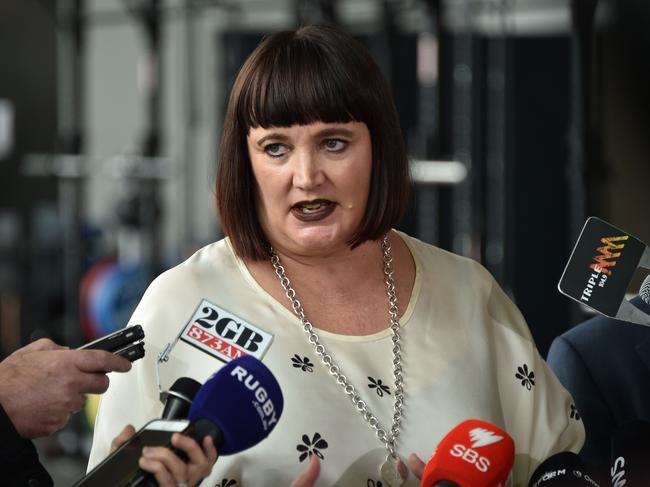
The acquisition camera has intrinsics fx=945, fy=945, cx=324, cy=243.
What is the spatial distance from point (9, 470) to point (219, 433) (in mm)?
350

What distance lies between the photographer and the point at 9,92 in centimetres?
735

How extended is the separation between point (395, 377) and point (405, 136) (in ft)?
10.1

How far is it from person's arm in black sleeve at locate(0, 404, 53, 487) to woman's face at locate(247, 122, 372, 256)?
52 cm

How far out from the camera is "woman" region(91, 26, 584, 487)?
1.49 meters

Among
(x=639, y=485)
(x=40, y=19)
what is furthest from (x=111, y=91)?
(x=639, y=485)

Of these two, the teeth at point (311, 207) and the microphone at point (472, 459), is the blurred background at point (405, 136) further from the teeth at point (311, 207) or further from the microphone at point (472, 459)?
the microphone at point (472, 459)

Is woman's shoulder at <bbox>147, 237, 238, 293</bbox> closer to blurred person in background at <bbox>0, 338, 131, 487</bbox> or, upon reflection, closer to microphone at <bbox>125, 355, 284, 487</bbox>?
blurred person in background at <bbox>0, 338, 131, 487</bbox>

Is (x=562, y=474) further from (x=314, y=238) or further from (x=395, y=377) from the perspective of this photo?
(x=314, y=238)

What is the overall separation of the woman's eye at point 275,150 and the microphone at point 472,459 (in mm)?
528

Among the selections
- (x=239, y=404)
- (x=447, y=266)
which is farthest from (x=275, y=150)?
(x=239, y=404)

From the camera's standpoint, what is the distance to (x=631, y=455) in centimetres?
135

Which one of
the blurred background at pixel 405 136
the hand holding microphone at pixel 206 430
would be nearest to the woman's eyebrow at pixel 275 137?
the hand holding microphone at pixel 206 430

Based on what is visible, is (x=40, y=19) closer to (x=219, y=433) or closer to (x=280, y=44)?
(x=280, y=44)

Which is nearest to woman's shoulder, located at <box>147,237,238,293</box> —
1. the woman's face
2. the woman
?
the woman
